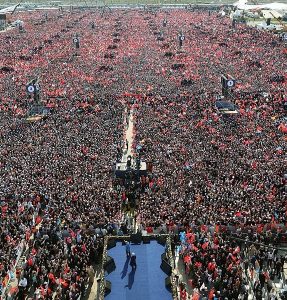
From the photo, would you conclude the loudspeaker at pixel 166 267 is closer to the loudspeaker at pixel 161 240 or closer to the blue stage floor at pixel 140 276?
the blue stage floor at pixel 140 276

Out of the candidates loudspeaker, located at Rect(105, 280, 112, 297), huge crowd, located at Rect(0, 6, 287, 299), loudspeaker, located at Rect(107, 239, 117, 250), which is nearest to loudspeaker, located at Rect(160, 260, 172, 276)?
huge crowd, located at Rect(0, 6, 287, 299)

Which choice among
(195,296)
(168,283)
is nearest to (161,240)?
(168,283)

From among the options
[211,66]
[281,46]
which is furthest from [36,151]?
[281,46]

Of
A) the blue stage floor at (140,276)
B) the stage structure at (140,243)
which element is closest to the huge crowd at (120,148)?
the stage structure at (140,243)

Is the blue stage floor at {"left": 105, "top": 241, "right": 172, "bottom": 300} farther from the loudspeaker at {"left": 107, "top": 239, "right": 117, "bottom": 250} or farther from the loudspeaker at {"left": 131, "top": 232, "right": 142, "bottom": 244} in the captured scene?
the loudspeaker at {"left": 131, "top": 232, "right": 142, "bottom": 244}

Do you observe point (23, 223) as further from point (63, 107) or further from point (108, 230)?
point (63, 107)

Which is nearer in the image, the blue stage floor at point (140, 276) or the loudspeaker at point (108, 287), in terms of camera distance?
the blue stage floor at point (140, 276)
